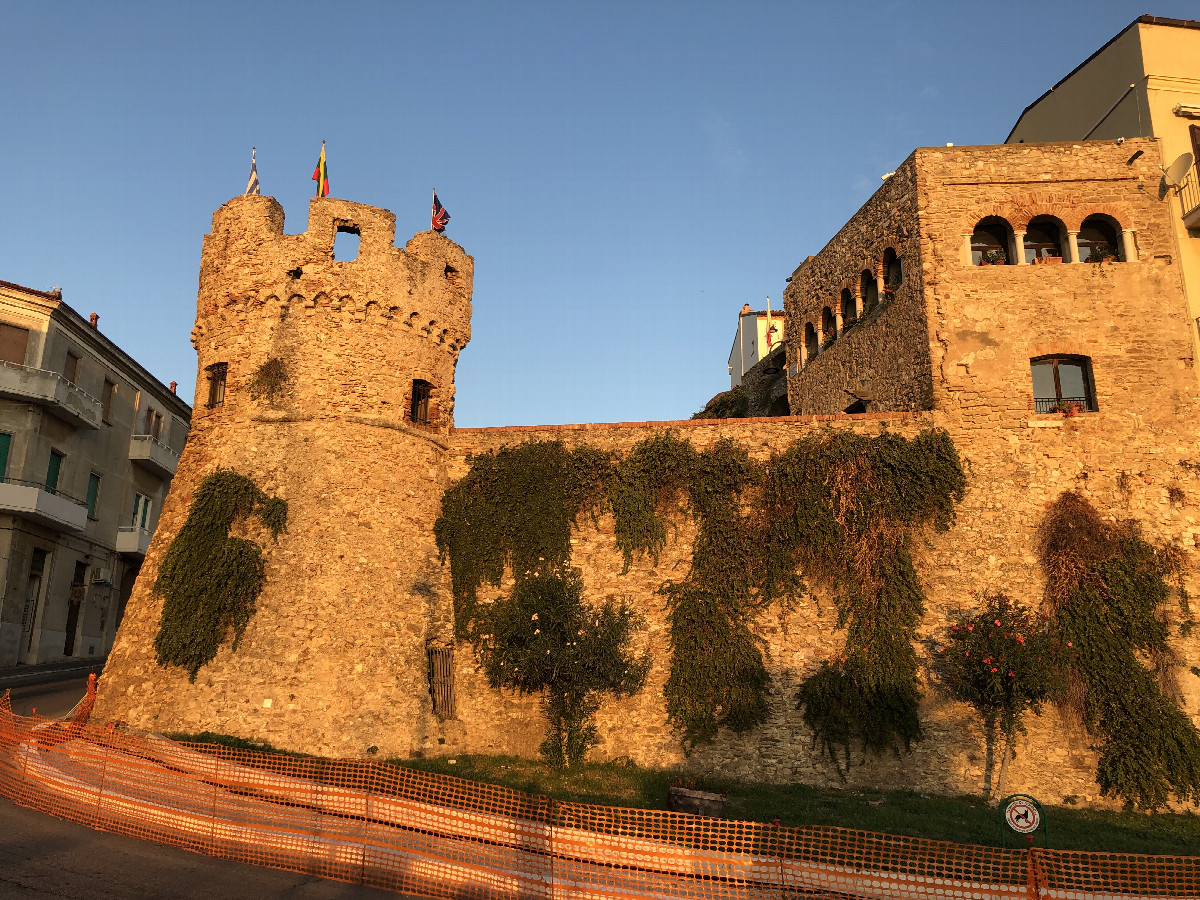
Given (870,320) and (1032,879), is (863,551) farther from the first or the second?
(1032,879)

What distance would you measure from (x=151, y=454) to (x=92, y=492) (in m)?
3.12

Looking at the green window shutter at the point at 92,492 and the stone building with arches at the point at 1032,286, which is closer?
the stone building with arches at the point at 1032,286

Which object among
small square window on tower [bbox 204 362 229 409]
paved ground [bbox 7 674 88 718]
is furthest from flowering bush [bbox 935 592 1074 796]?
paved ground [bbox 7 674 88 718]

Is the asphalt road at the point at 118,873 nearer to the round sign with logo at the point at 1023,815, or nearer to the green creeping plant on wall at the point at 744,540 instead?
the round sign with logo at the point at 1023,815

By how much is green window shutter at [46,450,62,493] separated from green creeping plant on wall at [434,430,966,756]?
18243mm

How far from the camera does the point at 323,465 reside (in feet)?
49.5

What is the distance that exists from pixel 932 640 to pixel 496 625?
25.5 feet

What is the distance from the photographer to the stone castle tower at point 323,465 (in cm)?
1356

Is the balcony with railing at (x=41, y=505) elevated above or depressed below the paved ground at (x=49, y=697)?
above

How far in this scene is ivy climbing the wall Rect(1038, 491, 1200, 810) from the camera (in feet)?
44.6

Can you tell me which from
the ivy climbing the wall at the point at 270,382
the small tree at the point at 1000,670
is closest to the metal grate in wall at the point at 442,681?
the ivy climbing the wall at the point at 270,382

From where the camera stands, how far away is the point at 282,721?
13.2 meters

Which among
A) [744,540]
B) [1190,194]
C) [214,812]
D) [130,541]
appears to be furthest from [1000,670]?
[130,541]

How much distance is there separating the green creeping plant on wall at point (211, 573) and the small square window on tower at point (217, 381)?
72.7 inches
